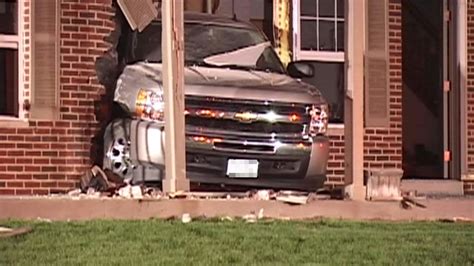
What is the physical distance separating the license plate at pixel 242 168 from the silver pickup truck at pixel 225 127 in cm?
1

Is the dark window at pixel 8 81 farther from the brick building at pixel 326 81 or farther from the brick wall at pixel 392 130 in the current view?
the brick wall at pixel 392 130

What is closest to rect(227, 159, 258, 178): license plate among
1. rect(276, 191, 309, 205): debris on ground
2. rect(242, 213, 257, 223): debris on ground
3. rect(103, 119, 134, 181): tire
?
rect(103, 119, 134, 181): tire

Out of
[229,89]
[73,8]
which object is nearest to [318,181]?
[229,89]

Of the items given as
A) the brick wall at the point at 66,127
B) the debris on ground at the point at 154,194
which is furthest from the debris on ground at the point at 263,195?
the brick wall at the point at 66,127

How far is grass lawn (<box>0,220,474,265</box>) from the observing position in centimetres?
820

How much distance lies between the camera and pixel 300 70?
45.1ft

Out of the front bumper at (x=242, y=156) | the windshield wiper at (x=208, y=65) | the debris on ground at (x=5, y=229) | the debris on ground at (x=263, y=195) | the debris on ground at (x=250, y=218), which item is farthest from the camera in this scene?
the windshield wiper at (x=208, y=65)

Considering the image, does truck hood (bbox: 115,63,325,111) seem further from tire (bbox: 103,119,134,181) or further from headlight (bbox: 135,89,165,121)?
tire (bbox: 103,119,134,181)

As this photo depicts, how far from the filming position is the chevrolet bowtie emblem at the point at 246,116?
40.4 feet

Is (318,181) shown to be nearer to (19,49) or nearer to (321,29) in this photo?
(321,29)

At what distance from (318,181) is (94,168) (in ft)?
7.63

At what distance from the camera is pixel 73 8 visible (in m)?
13.1

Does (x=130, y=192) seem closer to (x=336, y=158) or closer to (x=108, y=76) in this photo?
(x=108, y=76)

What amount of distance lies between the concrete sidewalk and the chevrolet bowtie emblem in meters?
2.11
